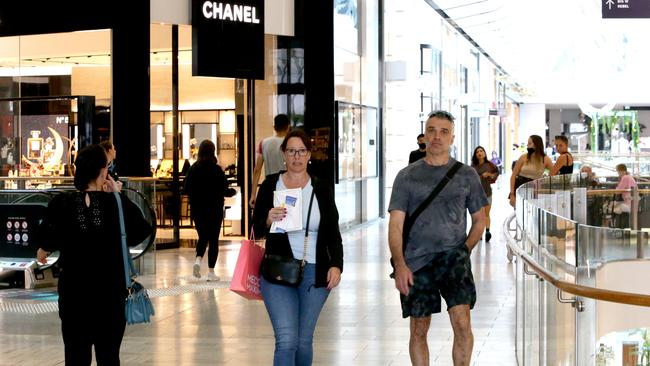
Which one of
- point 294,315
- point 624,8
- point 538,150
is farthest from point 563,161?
point 294,315

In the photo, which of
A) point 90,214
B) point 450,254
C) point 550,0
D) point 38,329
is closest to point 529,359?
point 450,254

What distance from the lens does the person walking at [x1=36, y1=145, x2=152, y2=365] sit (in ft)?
17.5

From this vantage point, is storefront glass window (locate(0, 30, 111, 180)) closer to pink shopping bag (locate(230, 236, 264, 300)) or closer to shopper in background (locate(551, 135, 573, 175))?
shopper in background (locate(551, 135, 573, 175))

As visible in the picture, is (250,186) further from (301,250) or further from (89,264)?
(89,264)

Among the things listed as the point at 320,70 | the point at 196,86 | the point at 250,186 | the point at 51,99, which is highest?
the point at 320,70

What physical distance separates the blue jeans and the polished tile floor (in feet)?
6.61

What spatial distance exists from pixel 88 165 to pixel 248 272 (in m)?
0.97

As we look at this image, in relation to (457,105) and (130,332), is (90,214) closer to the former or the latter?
(130,332)

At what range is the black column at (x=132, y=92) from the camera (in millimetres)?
14812

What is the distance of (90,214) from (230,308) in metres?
5.06

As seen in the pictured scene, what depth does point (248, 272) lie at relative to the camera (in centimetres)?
571

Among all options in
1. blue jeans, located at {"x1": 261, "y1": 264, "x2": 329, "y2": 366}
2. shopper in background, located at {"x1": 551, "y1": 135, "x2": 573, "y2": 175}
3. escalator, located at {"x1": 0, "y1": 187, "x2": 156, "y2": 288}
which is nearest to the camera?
blue jeans, located at {"x1": 261, "y1": 264, "x2": 329, "y2": 366}

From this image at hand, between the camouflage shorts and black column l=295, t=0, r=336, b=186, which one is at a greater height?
black column l=295, t=0, r=336, b=186

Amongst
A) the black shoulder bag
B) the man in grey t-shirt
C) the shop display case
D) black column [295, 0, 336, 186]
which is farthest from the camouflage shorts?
black column [295, 0, 336, 186]
